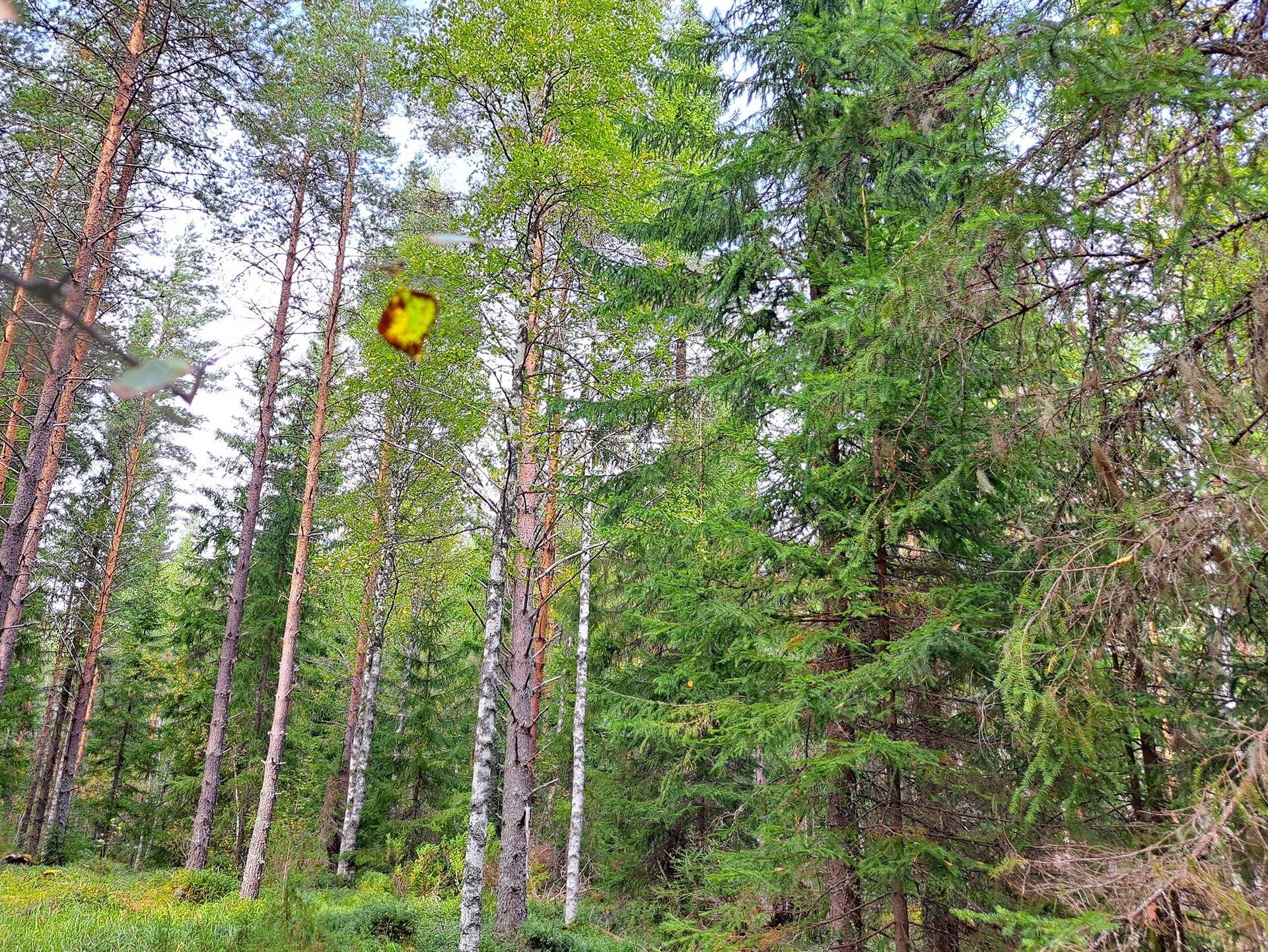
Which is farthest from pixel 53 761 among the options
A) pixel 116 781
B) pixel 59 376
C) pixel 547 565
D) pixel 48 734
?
pixel 59 376

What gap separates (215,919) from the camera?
6.32 metres

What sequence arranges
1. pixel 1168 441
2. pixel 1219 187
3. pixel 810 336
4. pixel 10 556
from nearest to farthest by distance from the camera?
pixel 1219 187 → pixel 1168 441 → pixel 810 336 → pixel 10 556

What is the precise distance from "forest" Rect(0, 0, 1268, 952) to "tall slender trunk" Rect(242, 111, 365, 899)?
0.08 meters

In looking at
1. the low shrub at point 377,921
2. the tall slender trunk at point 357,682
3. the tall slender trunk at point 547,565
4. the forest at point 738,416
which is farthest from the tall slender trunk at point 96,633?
the low shrub at point 377,921

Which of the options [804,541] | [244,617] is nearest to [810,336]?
[804,541]

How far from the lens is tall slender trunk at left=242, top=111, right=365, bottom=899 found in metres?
8.62

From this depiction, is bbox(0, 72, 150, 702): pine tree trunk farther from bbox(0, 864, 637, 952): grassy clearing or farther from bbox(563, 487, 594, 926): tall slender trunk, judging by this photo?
bbox(563, 487, 594, 926): tall slender trunk

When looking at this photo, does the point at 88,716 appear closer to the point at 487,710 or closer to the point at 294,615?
the point at 294,615

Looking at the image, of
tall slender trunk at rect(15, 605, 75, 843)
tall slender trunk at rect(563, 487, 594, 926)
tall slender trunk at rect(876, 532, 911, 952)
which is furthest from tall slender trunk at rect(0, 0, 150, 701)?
tall slender trunk at rect(15, 605, 75, 843)

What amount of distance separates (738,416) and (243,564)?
8.29 metres

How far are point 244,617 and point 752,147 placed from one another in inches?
579

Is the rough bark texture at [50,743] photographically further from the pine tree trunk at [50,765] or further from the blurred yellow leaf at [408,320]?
the blurred yellow leaf at [408,320]

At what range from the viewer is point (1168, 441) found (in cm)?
341

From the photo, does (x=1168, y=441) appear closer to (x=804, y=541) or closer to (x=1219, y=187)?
(x=1219, y=187)
